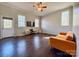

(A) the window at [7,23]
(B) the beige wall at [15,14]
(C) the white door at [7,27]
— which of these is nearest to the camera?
(B) the beige wall at [15,14]

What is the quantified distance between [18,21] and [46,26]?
3815 millimetres

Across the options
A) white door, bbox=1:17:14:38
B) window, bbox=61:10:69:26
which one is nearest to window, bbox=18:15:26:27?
white door, bbox=1:17:14:38

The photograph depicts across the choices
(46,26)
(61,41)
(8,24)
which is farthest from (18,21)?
(61,41)

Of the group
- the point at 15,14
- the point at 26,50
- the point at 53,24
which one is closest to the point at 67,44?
the point at 26,50

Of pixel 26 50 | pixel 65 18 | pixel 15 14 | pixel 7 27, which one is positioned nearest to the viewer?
pixel 26 50

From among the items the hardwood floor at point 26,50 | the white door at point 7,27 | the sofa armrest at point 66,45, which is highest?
the white door at point 7,27

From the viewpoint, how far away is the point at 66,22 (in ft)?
28.9

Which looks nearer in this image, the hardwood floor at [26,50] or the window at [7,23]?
the hardwood floor at [26,50]

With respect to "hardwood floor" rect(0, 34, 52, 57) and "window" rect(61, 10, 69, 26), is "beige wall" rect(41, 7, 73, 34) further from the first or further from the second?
"hardwood floor" rect(0, 34, 52, 57)

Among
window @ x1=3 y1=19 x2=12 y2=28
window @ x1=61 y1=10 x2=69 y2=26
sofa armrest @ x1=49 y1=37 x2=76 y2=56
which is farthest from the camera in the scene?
window @ x1=61 y1=10 x2=69 y2=26

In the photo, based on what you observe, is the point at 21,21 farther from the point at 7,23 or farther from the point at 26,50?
the point at 26,50

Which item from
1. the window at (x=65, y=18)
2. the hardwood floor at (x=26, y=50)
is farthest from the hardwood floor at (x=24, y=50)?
the window at (x=65, y=18)

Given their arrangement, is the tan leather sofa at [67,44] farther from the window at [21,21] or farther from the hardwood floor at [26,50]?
the window at [21,21]

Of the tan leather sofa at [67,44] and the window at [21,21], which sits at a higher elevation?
the window at [21,21]
